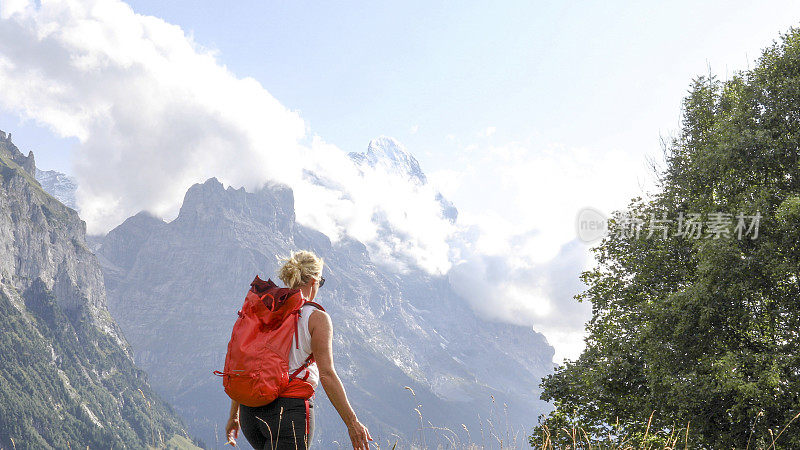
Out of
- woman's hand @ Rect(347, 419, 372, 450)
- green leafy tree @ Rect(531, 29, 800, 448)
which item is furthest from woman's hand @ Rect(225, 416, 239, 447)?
green leafy tree @ Rect(531, 29, 800, 448)

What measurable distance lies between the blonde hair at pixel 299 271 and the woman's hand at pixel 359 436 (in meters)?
1.39

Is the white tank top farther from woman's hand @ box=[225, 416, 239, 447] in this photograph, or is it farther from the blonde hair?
woman's hand @ box=[225, 416, 239, 447]

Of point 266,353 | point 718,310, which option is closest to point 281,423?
point 266,353

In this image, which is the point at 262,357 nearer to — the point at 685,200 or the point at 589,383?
the point at 589,383

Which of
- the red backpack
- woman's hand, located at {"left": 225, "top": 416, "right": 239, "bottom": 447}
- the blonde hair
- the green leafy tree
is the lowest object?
woman's hand, located at {"left": 225, "top": 416, "right": 239, "bottom": 447}

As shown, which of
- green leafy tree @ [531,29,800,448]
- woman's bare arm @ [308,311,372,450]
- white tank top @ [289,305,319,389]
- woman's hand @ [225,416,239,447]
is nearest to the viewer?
woman's bare arm @ [308,311,372,450]

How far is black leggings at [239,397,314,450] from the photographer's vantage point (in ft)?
15.4

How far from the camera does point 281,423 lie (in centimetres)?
471

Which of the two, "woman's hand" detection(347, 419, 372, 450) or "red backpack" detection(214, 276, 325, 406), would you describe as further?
"red backpack" detection(214, 276, 325, 406)

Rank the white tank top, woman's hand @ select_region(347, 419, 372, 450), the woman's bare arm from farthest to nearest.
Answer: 1. the white tank top
2. the woman's bare arm
3. woman's hand @ select_region(347, 419, 372, 450)

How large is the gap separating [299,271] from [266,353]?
2.73ft

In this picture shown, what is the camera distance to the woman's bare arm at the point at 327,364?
15.3 ft

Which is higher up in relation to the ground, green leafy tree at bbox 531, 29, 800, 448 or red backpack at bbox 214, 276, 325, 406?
green leafy tree at bbox 531, 29, 800, 448

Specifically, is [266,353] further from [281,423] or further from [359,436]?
[359,436]
